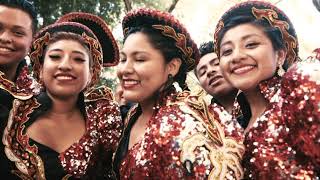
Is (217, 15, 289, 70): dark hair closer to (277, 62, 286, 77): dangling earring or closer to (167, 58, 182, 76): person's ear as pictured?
(277, 62, 286, 77): dangling earring

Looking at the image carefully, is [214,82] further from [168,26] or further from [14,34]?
[14,34]

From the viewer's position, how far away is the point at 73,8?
23.7ft

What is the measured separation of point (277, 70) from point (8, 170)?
1.72m

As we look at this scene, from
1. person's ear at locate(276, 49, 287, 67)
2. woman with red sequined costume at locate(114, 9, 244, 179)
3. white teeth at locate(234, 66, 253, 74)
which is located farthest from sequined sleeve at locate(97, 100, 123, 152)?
person's ear at locate(276, 49, 287, 67)

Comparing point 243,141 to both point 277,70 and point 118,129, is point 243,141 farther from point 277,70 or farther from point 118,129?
point 118,129

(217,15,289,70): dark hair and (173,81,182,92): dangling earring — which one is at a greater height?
(217,15,289,70): dark hair

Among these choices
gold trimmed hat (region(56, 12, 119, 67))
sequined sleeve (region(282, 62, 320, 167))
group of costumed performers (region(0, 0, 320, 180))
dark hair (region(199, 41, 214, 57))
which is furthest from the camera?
dark hair (region(199, 41, 214, 57))

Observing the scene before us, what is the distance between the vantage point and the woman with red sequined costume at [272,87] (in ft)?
5.75

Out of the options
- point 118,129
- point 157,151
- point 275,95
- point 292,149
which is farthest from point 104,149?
point 292,149

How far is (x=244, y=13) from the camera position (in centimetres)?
251

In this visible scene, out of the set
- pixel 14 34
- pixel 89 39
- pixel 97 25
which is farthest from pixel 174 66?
pixel 14 34

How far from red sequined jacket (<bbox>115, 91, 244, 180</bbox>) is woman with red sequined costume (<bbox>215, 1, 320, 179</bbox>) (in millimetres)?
148

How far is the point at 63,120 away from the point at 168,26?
1.00 metres

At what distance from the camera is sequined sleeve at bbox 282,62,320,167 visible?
1718 millimetres
